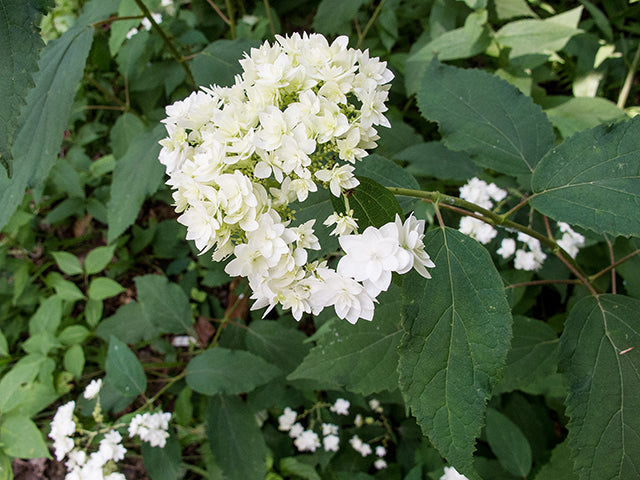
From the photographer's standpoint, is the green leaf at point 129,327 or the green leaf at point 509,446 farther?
the green leaf at point 129,327

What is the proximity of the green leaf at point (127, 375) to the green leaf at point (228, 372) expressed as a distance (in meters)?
0.23

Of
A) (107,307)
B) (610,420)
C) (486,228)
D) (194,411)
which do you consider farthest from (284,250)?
(107,307)

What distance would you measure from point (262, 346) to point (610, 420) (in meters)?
1.56

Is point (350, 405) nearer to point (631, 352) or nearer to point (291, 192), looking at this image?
point (631, 352)

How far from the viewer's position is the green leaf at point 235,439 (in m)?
2.11

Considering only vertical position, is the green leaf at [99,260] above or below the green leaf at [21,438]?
above

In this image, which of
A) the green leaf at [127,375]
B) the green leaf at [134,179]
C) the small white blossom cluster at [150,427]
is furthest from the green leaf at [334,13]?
the small white blossom cluster at [150,427]

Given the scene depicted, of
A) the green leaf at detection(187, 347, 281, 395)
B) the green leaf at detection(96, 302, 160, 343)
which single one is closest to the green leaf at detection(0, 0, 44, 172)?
the green leaf at detection(187, 347, 281, 395)

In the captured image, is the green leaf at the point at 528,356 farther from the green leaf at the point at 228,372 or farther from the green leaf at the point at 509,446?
the green leaf at the point at 228,372

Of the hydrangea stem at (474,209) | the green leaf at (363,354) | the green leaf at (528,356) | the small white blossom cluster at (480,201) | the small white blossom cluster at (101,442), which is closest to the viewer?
the hydrangea stem at (474,209)

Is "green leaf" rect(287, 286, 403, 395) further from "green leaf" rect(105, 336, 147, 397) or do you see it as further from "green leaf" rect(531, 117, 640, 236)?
"green leaf" rect(105, 336, 147, 397)

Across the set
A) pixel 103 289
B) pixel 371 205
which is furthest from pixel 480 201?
pixel 103 289

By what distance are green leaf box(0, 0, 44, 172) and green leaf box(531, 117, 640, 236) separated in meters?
1.39

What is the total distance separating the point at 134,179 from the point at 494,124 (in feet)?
4.88
